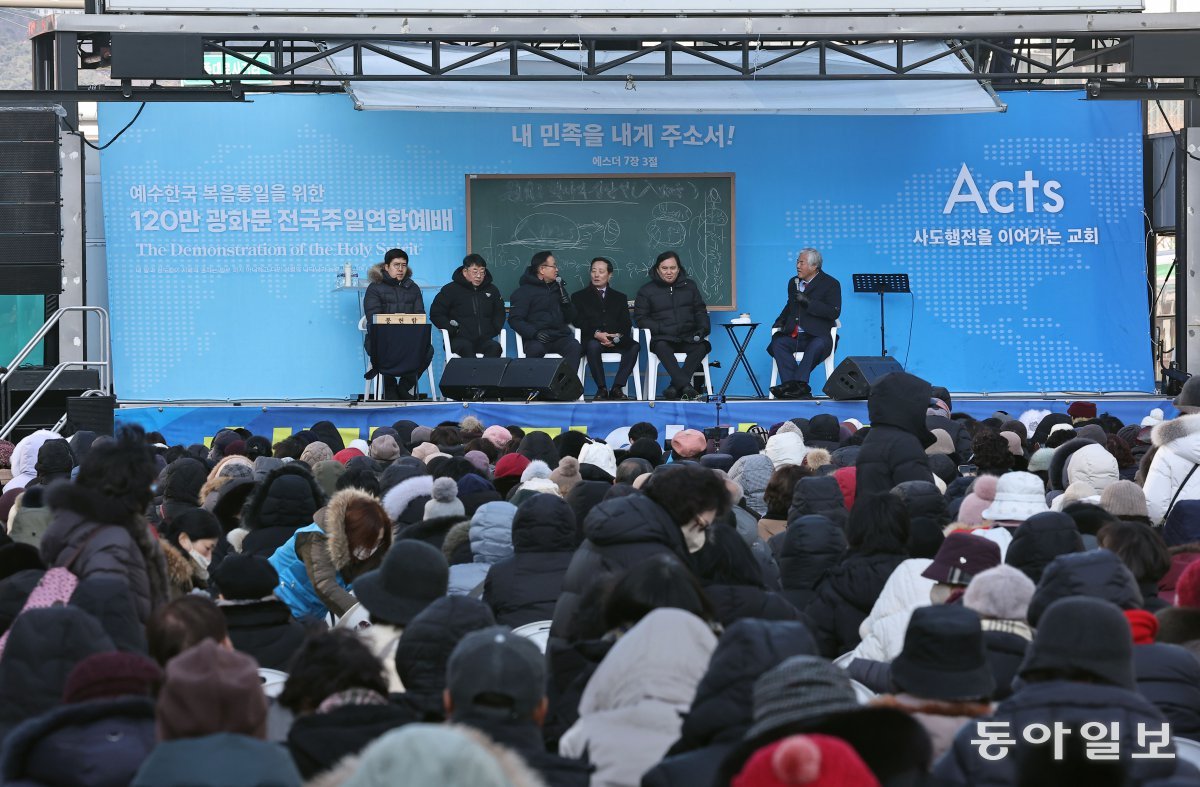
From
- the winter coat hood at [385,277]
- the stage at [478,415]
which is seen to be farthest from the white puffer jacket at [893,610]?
the winter coat hood at [385,277]

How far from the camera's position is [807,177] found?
14414 millimetres

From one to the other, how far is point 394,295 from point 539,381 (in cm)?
187

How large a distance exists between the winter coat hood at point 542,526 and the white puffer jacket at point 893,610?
2.88ft

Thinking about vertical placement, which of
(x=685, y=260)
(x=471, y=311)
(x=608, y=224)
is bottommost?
(x=471, y=311)

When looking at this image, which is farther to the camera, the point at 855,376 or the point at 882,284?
the point at 882,284

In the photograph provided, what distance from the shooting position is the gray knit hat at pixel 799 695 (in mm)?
2365

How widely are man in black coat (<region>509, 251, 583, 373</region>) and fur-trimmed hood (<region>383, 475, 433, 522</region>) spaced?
7.34 metres

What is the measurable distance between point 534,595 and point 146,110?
34.6 feet

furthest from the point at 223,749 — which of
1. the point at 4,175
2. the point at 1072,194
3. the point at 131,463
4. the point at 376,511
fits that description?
the point at 1072,194

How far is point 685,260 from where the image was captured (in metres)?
14.2

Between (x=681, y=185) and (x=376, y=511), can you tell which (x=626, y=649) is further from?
(x=681, y=185)

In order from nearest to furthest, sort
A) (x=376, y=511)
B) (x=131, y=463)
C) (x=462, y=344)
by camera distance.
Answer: (x=131, y=463) < (x=376, y=511) < (x=462, y=344)

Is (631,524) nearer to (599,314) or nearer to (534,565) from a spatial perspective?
(534,565)

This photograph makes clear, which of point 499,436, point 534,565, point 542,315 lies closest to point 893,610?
point 534,565
